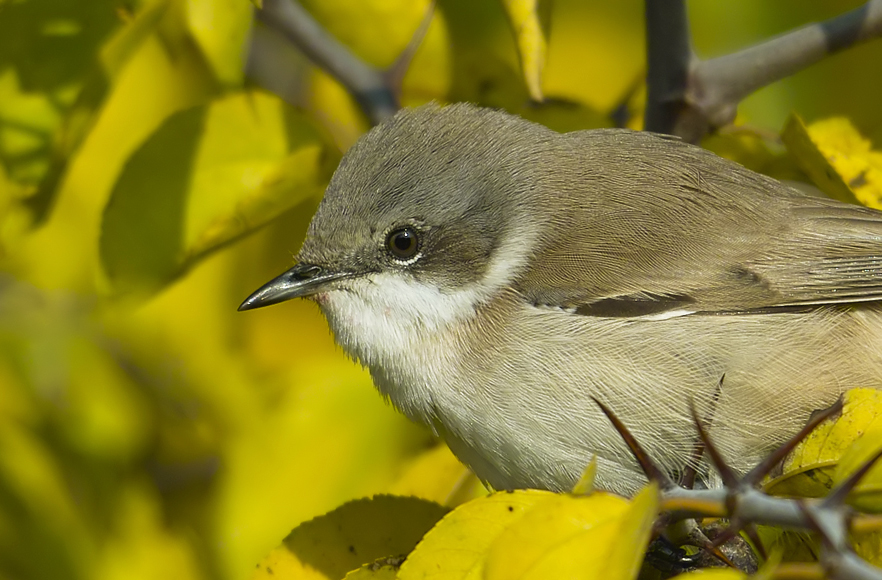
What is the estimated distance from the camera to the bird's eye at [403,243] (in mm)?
2740

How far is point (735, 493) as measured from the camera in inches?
50.7

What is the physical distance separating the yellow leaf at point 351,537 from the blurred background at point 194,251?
0.39 meters

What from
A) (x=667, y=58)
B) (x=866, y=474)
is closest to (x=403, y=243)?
(x=667, y=58)

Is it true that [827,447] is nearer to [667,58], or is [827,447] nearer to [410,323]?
[410,323]

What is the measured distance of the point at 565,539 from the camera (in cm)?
146

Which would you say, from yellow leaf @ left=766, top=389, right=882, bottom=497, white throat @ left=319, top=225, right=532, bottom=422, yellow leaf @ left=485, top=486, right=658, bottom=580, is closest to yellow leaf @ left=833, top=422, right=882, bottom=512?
yellow leaf @ left=766, top=389, right=882, bottom=497

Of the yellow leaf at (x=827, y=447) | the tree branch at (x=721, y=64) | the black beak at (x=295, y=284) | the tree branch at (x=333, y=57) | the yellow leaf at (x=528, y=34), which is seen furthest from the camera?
the tree branch at (x=333, y=57)

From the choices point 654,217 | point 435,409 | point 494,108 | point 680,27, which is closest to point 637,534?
point 435,409

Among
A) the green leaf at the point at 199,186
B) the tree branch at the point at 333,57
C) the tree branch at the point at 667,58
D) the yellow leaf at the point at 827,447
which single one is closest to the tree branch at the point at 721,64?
the tree branch at the point at 667,58

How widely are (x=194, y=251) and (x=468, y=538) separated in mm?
1255

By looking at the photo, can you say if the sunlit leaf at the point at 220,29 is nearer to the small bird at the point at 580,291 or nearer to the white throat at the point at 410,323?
the small bird at the point at 580,291

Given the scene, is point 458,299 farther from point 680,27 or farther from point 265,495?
point 680,27

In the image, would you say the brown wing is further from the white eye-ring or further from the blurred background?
the white eye-ring

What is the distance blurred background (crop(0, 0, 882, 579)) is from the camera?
7.98 feet
